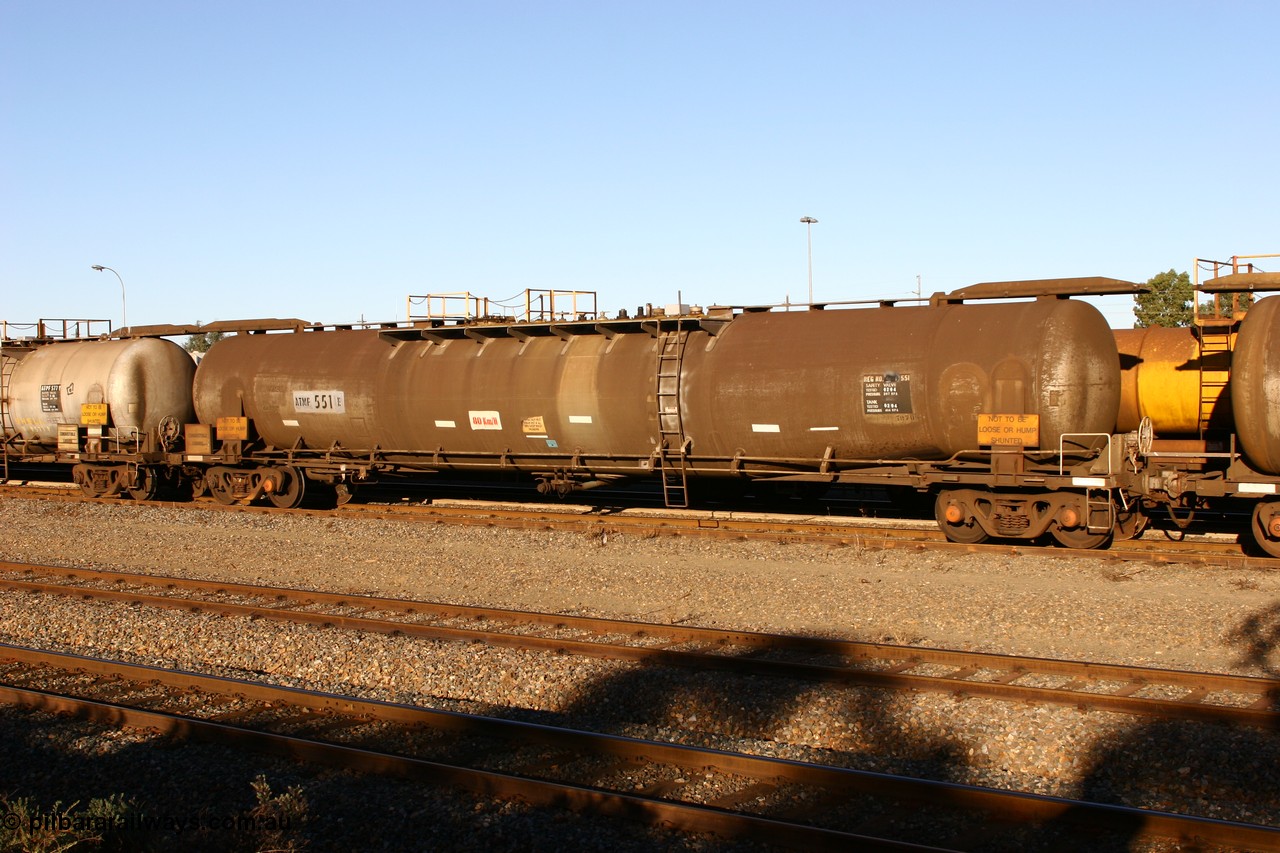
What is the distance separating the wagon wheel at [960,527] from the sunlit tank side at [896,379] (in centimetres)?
71

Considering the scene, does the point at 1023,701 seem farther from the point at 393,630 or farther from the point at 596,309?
the point at 596,309

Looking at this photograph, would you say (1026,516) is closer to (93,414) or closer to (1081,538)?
(1081,538)

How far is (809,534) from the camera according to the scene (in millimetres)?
15289

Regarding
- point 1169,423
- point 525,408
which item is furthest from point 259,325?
point 1169,423

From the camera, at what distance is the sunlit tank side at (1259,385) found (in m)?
12.5

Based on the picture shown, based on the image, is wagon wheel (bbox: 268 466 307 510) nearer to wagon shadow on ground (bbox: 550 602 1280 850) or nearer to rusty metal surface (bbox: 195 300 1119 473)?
rusty metal surface (bbox: 195 300 1119 473)

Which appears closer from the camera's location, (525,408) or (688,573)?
(688,573)

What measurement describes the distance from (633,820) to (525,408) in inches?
476

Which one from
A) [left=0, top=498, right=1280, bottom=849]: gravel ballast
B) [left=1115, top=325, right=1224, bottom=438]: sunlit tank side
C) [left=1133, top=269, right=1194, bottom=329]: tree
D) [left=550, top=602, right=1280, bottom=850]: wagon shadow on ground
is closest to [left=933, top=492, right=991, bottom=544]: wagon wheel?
[left=0, top=498, right=1280, bottom=849]: gravel ballast

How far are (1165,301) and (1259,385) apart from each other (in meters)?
36.7

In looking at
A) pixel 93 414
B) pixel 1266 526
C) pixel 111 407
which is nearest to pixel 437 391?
pixel 111 407

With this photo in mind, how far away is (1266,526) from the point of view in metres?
13.2

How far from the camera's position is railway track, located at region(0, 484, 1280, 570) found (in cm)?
1338

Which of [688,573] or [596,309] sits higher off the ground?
[596,309]
